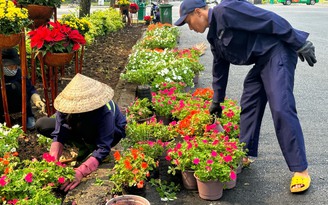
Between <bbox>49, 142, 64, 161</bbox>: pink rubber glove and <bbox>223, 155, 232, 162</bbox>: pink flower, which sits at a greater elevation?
<bbox>223, 155, 232, 162</bbox>: pink flower

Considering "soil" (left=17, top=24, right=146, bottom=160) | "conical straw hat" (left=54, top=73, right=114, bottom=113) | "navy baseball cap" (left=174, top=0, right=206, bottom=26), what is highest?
"navy baseball cap" (left=174, top=0, right=206, bottom=26)

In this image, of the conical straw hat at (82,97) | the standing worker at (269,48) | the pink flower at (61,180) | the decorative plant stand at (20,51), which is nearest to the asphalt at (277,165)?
the standing worker at (269,48)

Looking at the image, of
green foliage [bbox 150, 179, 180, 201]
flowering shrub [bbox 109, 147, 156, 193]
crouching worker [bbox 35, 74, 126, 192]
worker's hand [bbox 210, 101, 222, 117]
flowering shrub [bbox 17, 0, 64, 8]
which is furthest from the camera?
flowering shrub [bbox 17, 0, 64, 8]

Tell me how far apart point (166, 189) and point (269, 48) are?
1.50 metres

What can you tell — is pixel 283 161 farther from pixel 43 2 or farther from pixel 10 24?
pixel 43 2

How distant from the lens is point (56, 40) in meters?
4.56

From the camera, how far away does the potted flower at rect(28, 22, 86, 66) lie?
4570 mm

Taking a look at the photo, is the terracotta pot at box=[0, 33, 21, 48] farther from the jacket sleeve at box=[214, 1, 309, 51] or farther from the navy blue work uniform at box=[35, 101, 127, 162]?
the jacket sleeve at box=[214, 1, 309, 51]

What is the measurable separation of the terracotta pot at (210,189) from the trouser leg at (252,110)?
2.35 ft

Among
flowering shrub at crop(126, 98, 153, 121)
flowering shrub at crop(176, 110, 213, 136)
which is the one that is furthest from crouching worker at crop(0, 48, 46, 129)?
flowering shrub at crop(176, 110, 213, 136)

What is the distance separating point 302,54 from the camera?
389 cm

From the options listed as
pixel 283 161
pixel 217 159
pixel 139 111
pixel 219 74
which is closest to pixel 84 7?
pixel 139 111

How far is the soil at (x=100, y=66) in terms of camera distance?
4.62m

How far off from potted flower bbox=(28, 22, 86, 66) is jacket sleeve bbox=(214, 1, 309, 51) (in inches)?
66.6
